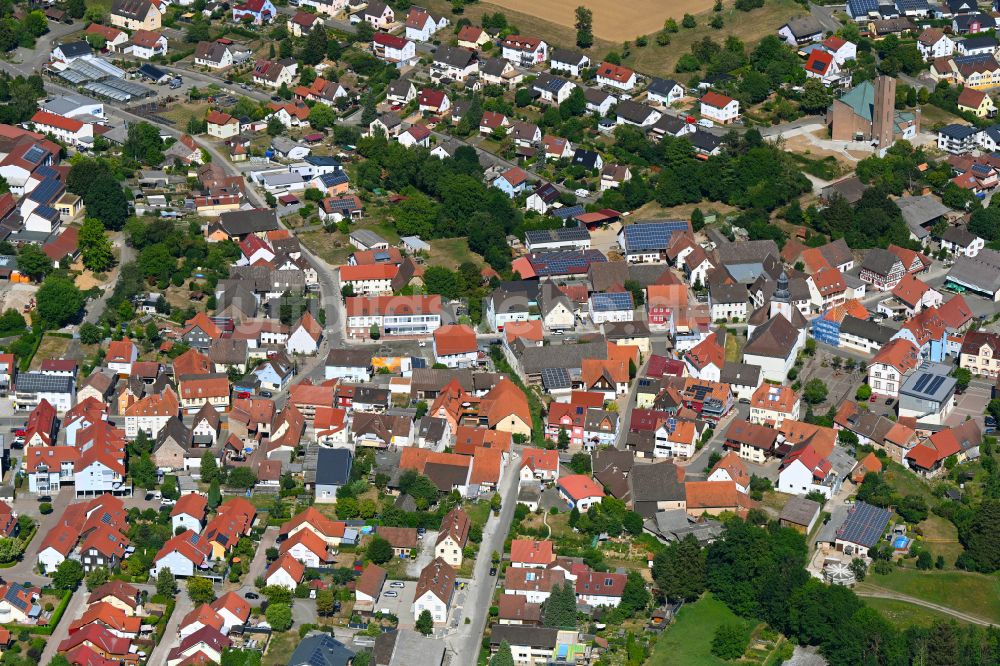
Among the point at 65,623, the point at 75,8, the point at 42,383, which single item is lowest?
the point at 75,8

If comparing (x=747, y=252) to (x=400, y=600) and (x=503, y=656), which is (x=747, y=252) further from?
(x=503, y=656)

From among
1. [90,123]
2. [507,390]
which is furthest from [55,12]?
[507,390]

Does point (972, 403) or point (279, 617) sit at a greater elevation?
point (972, 403)

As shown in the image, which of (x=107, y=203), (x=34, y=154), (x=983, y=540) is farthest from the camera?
(x=34, y=154)

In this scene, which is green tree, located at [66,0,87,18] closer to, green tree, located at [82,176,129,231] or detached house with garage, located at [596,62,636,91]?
green tree, located at [82,176,129,231]

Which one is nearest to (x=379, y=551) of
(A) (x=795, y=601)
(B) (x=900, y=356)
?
(A) (x=795, y=601)

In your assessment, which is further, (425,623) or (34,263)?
(34,263)

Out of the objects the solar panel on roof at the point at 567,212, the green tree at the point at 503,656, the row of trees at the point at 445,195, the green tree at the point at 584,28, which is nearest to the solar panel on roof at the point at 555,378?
Answer: the row of trees at the point at 445,195
